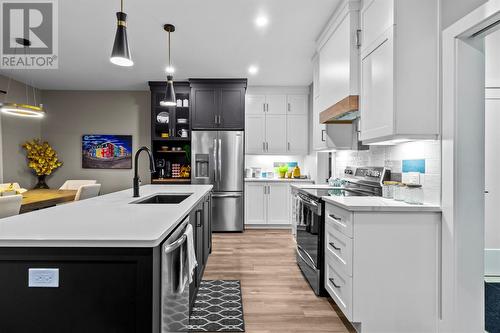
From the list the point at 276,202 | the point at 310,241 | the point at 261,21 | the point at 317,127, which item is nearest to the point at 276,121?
the point at 276,202

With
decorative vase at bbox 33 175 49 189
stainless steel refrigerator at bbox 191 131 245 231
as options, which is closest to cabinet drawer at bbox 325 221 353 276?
stainless steel refrigerator at bbox 191 131 245 231

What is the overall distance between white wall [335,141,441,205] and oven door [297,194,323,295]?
2.60 feet

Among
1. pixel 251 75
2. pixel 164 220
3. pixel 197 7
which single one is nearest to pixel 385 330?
pixel 164 220

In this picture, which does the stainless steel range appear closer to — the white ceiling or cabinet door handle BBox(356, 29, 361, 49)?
cabinet door handle BBox(356, 29, 361, 49)

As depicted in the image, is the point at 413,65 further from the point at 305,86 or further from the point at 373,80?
the point at 305,86

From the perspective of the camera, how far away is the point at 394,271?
1977mm

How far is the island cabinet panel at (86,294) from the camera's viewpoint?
117 centimetres

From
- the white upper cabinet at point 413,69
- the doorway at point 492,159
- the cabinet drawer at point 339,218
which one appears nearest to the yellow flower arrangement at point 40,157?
the cabinet drawer at point 339,218

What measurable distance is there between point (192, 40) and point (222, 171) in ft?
7.67

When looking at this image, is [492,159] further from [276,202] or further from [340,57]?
[276,202]

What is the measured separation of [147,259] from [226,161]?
408 centimetres

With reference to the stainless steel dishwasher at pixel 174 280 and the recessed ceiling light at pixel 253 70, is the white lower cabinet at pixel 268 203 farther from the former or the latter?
the stainless steel dishwasher at pixel 174 280

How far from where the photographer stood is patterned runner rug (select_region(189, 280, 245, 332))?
2166 mm

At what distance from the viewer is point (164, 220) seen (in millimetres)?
1472
